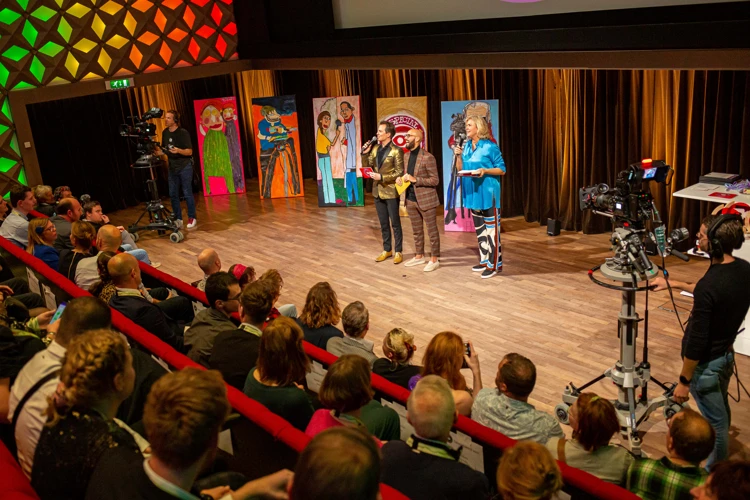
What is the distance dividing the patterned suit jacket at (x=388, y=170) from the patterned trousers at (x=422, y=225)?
0.23 meters

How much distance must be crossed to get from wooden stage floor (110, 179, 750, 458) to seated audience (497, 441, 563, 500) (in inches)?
86.1

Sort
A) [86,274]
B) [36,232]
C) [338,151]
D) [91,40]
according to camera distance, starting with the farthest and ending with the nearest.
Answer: [338,151]
[91,40]
[36,232]
[86,274]

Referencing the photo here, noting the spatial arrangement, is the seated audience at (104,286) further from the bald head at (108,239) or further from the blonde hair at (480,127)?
the blonde hair at (480,127)

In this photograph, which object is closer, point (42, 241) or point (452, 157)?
point (42, 241)

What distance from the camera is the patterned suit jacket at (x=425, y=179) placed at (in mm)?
6684

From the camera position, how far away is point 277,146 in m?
10.1

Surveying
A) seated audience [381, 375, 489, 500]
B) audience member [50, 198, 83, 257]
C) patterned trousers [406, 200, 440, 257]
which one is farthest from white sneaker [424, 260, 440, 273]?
seated audience [381, 375, 489, 500]

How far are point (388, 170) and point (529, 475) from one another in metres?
5.02

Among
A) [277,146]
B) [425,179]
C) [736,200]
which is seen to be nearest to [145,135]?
[277,146]

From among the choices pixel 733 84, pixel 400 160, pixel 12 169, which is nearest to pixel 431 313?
pixel 400 160

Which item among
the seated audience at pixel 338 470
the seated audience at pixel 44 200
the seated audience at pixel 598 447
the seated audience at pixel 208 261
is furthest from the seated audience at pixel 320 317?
the seated audience at pixel 44 200

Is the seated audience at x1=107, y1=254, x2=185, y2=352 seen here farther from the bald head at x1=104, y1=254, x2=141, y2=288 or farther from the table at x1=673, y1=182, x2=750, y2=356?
the table at x1=673, y1=182, x2=750, y2=356

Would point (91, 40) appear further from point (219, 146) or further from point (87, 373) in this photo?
point (87, 373)

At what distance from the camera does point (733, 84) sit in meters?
6.24
